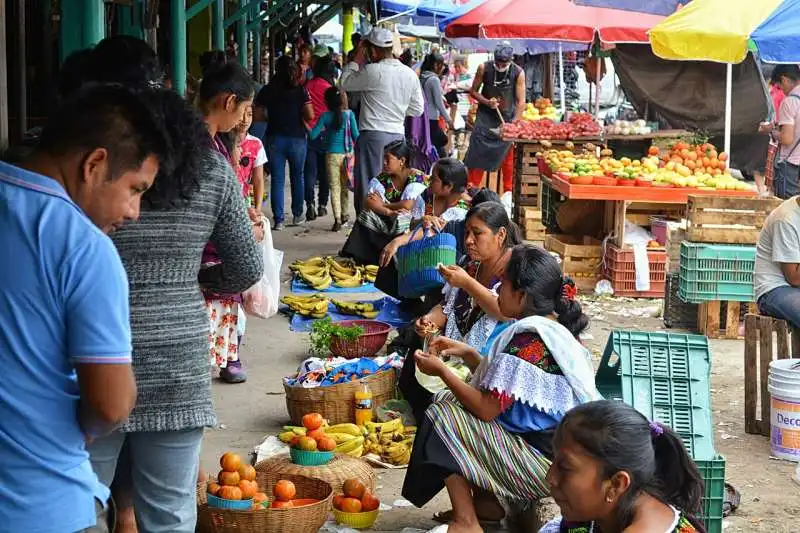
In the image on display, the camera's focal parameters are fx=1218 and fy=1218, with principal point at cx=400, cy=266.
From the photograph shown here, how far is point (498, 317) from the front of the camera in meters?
5.50

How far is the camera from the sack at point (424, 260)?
7176 mm

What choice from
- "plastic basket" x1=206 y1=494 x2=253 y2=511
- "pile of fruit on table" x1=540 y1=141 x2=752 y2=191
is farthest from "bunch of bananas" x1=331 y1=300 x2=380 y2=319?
"plastic basket" x1=206 y1=494 x2=253 y2=511

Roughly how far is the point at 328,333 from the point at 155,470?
4384 millimetres

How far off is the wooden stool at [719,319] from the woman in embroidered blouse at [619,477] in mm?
6022

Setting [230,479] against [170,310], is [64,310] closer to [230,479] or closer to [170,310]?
[170,310]

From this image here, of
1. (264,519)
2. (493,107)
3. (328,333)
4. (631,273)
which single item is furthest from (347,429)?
(493,107)

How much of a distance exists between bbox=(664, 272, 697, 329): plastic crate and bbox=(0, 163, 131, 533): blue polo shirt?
767cm

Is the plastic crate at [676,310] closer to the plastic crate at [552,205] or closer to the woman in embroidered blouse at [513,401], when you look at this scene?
the plastic crate at [552,205]

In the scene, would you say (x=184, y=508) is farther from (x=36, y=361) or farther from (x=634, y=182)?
(x=634, y=182)

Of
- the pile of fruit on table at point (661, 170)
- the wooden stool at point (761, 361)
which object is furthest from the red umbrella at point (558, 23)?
the wooden stool at point (761, 361)

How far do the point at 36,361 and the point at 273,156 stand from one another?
11.1 metres

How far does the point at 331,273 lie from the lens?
10867 millimetres

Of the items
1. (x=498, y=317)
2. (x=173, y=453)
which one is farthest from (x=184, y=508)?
(x=498, y=317)

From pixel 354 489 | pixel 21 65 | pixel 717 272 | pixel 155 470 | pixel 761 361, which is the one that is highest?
pixel 21 65
